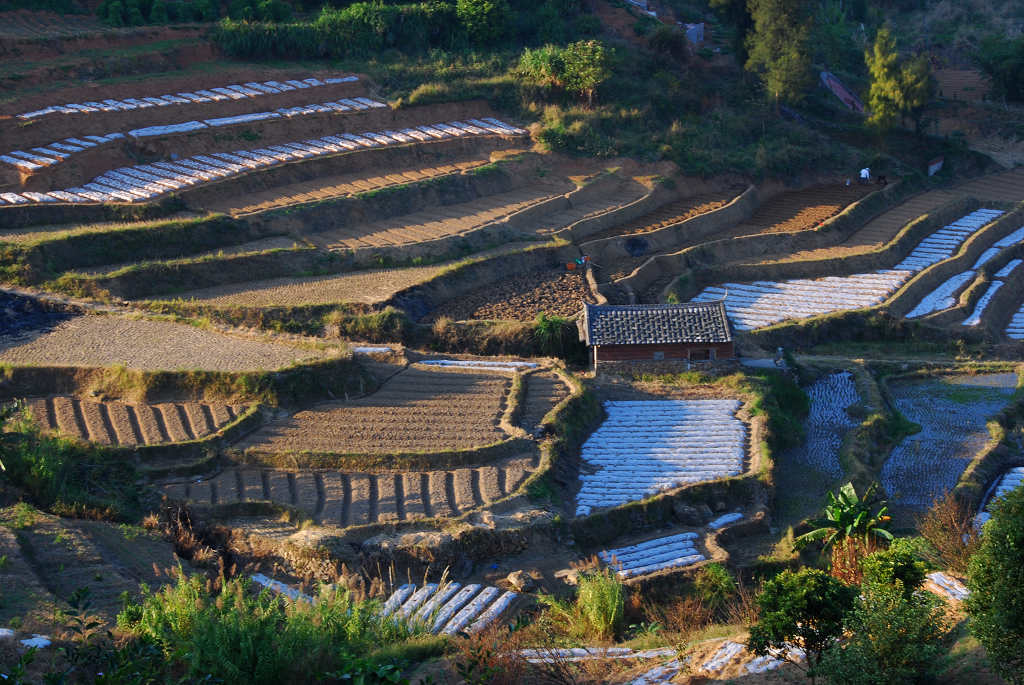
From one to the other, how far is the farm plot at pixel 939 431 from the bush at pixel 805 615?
9123 mm

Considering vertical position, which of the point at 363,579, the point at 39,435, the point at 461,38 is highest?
the point at 461,38

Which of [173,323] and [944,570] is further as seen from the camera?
[173,323]

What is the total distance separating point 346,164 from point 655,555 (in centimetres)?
1773

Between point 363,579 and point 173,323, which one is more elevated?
point 173,323

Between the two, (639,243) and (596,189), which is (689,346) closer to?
(639,243)

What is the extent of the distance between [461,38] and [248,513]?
999 inches

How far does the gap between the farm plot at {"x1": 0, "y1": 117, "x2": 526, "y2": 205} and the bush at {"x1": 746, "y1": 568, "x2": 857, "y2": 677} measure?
66.3ft

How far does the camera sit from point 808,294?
29484 mm

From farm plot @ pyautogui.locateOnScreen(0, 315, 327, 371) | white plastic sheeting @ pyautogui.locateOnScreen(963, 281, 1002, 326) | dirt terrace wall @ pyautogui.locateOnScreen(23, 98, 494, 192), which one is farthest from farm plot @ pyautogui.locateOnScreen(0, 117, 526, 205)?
white plastic sheeting @ pyautogui.locateOnScreen(963, 281, 1002, 326)

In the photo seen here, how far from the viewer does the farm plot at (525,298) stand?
26.3m

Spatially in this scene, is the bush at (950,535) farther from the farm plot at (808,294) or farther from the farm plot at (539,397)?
the farm plot at (808,294)

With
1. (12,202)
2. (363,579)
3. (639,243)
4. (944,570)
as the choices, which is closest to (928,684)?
(944,570)

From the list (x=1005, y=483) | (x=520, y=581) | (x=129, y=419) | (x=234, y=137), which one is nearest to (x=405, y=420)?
(x=129, y=419)

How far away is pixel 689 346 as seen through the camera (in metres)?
23.3
